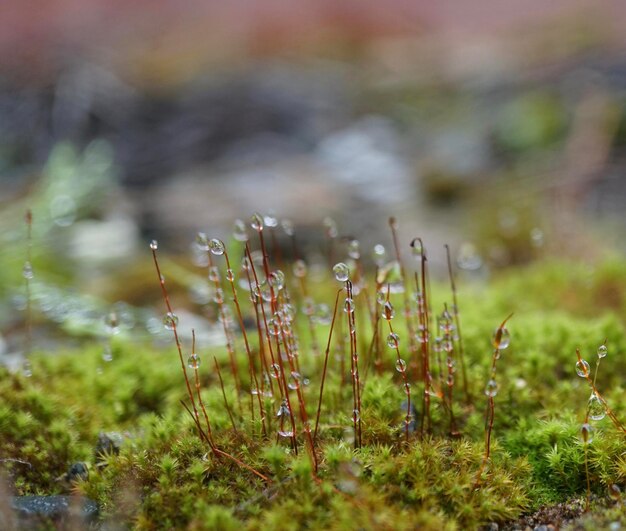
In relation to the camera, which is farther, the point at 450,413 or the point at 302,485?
the point at 450,413

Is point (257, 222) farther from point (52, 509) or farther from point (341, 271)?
point (52, 509)

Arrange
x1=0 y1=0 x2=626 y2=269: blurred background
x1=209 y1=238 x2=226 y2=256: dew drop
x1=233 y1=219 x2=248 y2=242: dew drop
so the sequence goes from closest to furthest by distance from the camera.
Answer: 1. x1=209 y1=238 x2=226 y2=256: dew drop
2. x1=233 y1=219 x2=248 y2=242: dew drop
3. x1=0 y1=0 x2=626 y2=269: blurred background

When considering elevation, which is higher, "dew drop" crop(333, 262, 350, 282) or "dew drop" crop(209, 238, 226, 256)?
"dew drop" crop(209, 238, 226, 256)

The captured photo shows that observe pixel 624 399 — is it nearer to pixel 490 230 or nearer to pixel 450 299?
pixel 450 299

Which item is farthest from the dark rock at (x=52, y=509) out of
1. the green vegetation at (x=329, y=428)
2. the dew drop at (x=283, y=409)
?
the dew drop at (x=283, y=409)

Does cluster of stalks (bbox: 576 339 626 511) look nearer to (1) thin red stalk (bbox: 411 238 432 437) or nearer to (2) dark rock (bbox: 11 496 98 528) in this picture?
(1) thin red stalk (bbox: 411 238 432 437)

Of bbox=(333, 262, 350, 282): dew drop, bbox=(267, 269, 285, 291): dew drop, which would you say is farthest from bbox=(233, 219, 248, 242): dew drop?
bbox=(333, 262, 350, 282): dew drop

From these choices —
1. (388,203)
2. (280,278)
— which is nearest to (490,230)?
(388,203)
